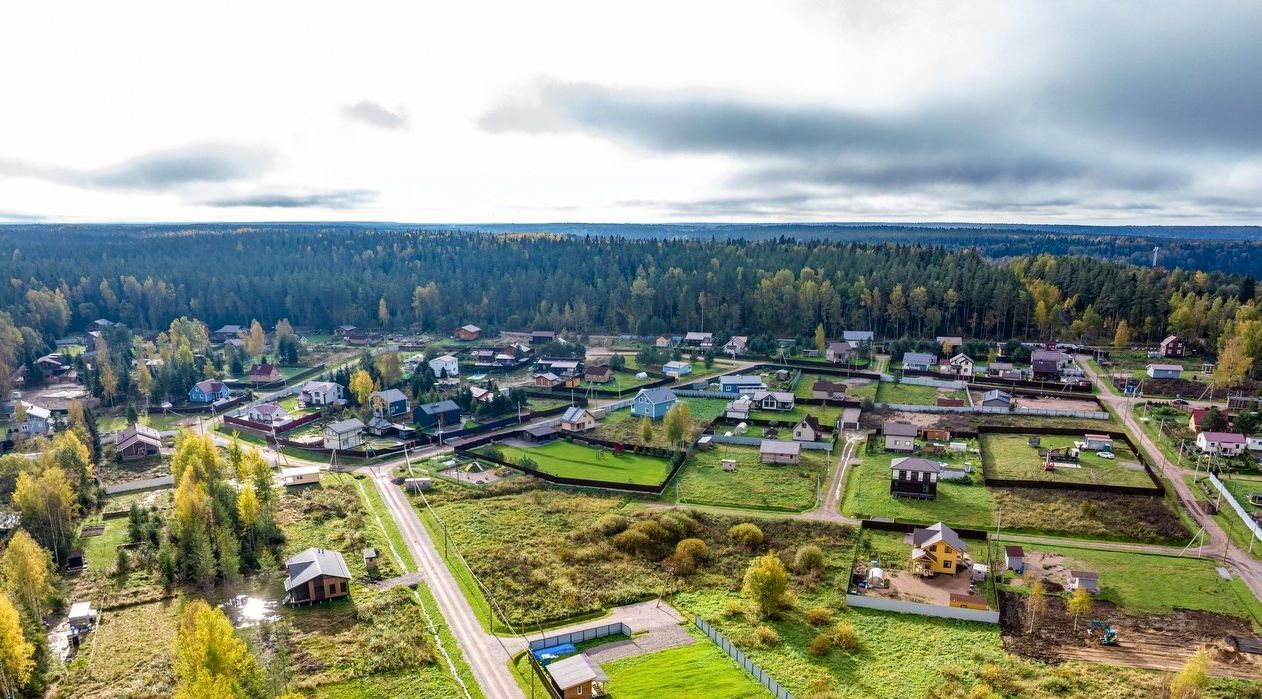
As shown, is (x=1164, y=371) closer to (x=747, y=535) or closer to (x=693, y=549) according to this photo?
(x=747, y=535)

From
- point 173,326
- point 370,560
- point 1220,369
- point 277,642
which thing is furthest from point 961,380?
point 173,326

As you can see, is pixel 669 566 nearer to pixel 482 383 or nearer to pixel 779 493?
pixel 779 493

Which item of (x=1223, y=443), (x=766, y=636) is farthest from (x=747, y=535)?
(x=1223, y=443)

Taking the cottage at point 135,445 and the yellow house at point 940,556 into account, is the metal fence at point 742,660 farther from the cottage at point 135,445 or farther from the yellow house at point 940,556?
the cottage at point 135,445

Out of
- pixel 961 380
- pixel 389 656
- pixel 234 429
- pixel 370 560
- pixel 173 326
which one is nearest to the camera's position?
pixel 389 656

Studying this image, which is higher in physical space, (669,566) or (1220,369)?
(1220,369)

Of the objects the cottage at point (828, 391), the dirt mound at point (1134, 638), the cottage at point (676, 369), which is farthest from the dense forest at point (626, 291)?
the dirt mound at point (1134, 638)

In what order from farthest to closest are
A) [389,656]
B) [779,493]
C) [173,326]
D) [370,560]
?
[173,326] < [779,493] < [370,560] < [389,656]

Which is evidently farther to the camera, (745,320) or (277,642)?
(745,320)
